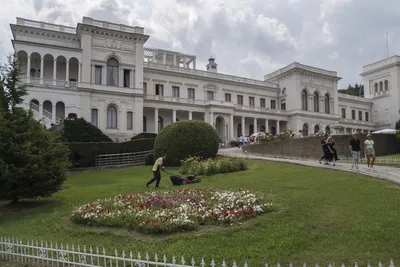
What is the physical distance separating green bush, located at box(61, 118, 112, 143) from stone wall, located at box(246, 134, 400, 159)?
1490 centimetres

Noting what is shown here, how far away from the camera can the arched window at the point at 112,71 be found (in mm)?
41938

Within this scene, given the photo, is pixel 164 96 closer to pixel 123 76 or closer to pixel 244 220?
pixel 123 76

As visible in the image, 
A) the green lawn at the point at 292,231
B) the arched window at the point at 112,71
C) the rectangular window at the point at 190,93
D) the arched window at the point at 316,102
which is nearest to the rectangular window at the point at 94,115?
the arched window at the point at 112,71

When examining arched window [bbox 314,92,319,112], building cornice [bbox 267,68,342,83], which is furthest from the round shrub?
arched window [bbox 314,92,319,112]

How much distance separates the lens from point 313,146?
968 inches

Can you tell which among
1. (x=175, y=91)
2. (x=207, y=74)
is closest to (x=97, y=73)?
(x=175, y=91)

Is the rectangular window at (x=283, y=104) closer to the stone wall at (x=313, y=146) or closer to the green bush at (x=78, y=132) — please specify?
the stone wall at (x=313, y=146)

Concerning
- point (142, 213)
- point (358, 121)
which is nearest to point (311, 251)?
point (142, 213)

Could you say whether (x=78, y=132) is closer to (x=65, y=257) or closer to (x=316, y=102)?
(x=65, y=257)

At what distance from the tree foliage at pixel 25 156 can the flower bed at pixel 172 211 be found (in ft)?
11.6

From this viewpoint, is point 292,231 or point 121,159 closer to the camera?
point 292,231

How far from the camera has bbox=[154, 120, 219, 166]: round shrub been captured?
2372 centimetres

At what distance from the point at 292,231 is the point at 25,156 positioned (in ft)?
33.4

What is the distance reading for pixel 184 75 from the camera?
5091cm
